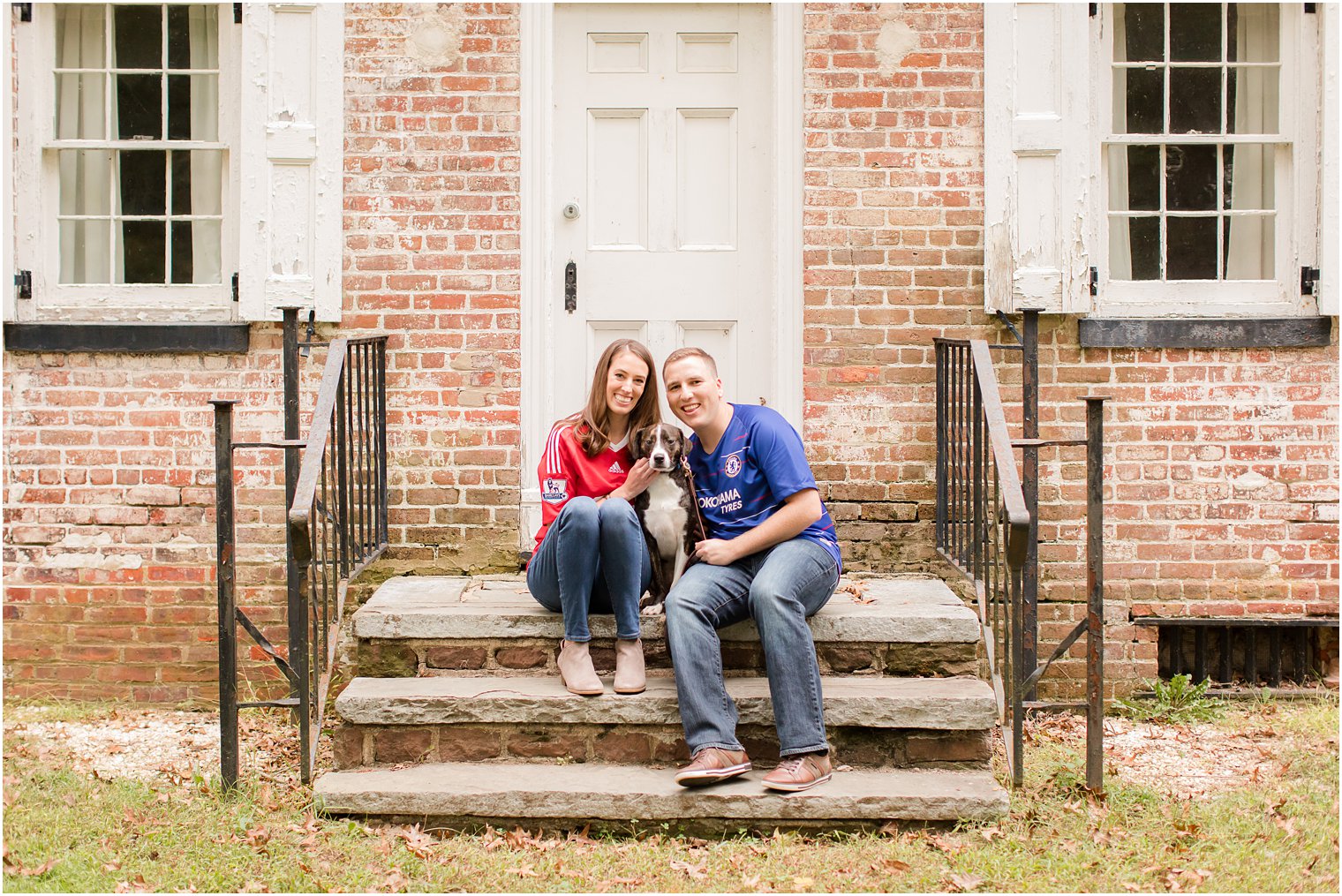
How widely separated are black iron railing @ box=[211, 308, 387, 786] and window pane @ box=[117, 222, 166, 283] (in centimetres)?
82

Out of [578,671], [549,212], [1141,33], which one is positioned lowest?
[578,671]

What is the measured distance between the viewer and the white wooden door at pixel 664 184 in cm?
504

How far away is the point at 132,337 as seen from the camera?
4.92 metres

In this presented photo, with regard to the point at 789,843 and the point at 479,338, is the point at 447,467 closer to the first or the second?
the point at 479,338

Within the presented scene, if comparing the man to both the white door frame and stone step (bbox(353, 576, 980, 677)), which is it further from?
the white door frame

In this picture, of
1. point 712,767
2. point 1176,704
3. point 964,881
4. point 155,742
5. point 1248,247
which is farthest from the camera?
point 1248,247

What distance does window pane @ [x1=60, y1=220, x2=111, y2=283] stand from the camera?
202 inches

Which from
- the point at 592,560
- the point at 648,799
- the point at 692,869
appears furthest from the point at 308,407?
the point at 692,869

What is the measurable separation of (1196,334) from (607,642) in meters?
2.79

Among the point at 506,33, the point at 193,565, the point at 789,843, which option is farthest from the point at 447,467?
the point at 789,843

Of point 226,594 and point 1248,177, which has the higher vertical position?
point 1248,177

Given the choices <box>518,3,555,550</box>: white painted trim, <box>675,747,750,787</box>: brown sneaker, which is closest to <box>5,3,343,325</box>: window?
<box>518,3,555,550</box>: white painted trim

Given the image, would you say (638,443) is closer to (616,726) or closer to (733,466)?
(733,466)

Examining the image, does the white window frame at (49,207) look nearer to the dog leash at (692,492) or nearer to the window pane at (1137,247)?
the dog leash at (692,492)
